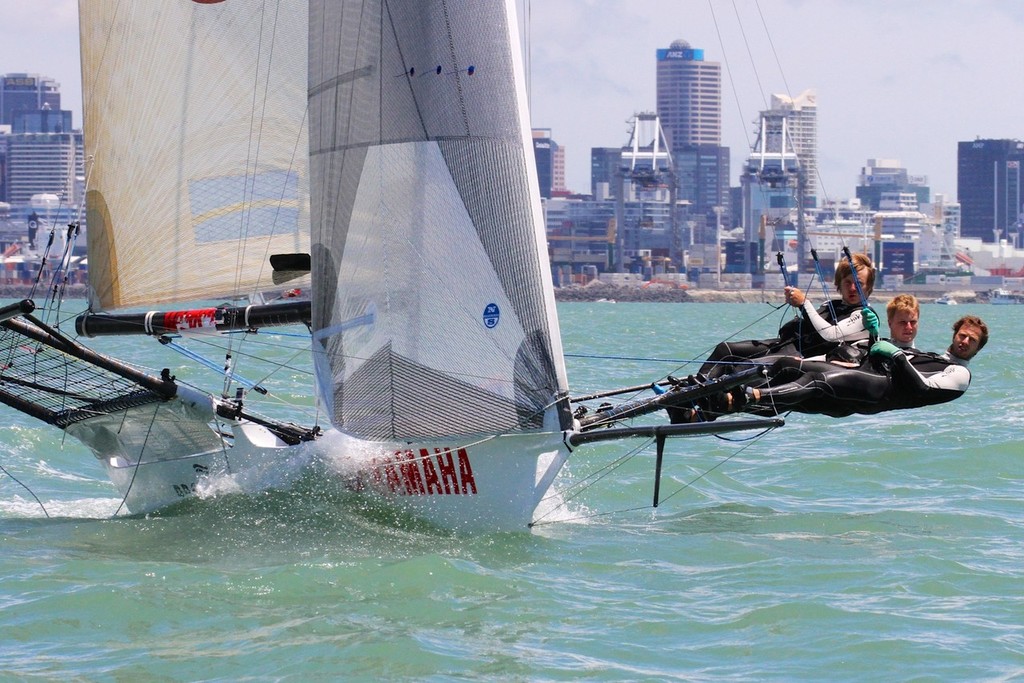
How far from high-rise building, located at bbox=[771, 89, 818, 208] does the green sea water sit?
483ft

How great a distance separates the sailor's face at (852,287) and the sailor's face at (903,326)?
0.66 ft

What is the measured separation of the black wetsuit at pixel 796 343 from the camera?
24.3ft

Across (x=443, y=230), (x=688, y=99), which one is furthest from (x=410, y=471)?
(x=688, y=99)

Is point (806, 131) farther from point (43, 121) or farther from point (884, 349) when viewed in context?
point (884, 349)

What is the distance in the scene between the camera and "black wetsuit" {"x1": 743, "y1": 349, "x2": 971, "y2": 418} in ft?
23.1

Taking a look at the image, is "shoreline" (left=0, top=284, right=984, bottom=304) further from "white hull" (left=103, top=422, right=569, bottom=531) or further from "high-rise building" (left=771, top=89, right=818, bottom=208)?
"white hull" (left=103, top=422, right=569, bottom=531)

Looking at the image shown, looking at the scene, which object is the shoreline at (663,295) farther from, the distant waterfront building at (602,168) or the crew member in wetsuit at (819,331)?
the crew member in wetsuit at (819,331)

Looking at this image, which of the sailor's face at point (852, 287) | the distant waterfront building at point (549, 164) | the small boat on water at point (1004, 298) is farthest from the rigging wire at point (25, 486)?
the distant waterfront building at point (549, 164)

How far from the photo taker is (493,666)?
5539 mm

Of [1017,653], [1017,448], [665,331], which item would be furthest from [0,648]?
[665,331]

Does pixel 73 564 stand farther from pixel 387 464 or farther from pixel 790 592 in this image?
pixel 790 592

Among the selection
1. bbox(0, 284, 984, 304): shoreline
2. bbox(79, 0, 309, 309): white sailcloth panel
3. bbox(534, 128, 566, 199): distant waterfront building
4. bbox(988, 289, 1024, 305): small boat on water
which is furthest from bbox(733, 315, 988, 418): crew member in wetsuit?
bbox(534, 128, 566, 199): distant waterfront building

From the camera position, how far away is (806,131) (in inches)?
6703

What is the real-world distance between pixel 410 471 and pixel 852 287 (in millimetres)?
2144
